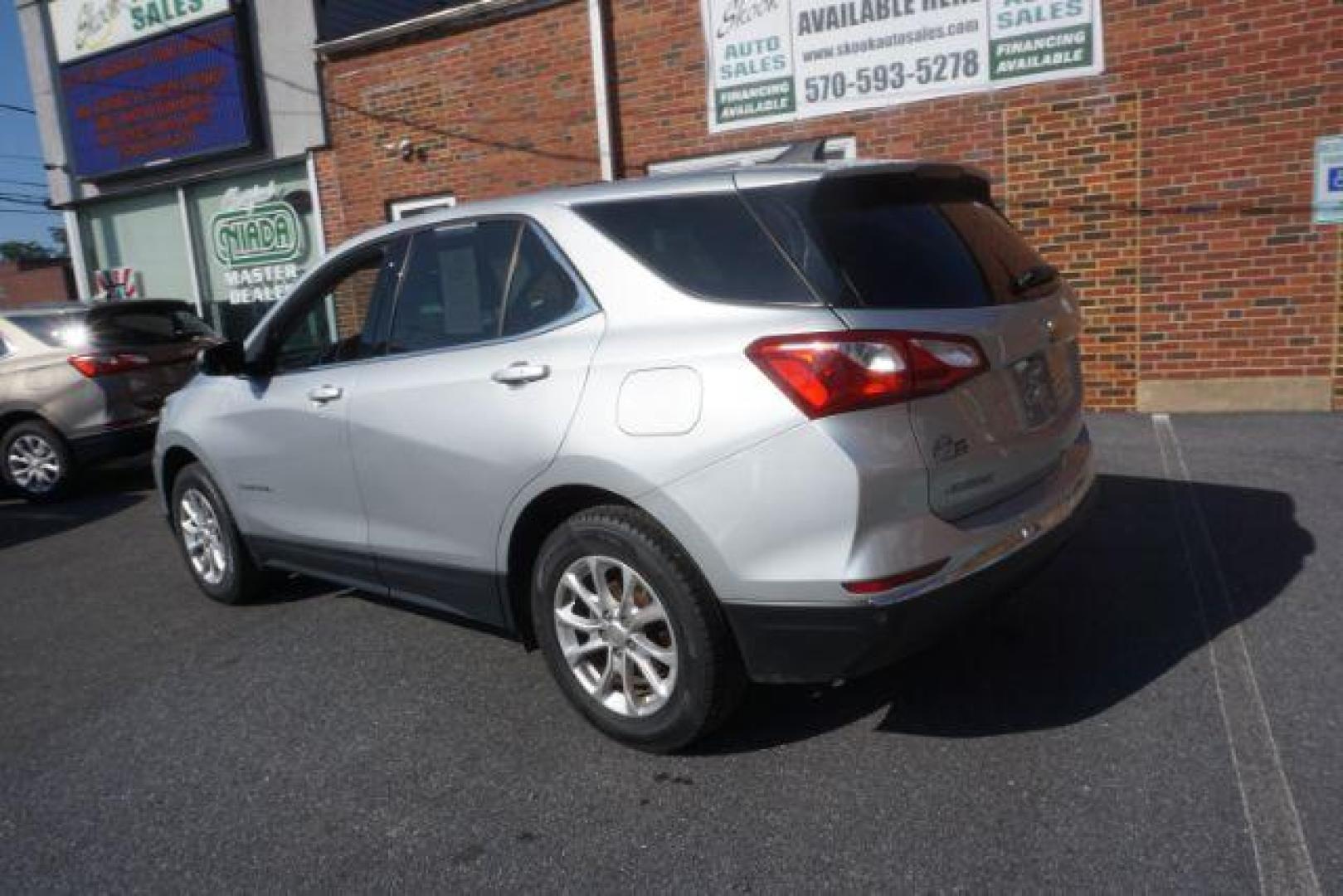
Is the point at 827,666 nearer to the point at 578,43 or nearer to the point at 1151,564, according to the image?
the point at 1151,564

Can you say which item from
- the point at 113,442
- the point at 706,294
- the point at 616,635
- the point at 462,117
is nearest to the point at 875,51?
the point at 462,117

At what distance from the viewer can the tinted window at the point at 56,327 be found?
782cm

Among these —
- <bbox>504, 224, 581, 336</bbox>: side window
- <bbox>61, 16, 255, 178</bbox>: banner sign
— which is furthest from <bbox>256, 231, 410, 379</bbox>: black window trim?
<bbox>61, 16, 255, 178</bbox>: banner sign

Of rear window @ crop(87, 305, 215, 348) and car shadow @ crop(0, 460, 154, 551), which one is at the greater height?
rear window @ crop(87, 305, 215, 348)

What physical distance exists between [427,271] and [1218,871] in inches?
120

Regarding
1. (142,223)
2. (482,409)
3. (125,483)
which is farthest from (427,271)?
(142,223)

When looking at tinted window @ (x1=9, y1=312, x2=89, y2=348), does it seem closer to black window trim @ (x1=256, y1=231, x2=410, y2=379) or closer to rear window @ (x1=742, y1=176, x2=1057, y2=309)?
black window trim @ (x1=256, y1=231, x2=410, y2=379)

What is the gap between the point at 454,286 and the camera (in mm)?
3600

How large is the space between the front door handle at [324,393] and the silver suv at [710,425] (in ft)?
0.05

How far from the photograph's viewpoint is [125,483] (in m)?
8.54

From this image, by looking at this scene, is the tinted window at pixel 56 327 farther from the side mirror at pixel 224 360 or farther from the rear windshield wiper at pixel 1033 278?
the rear windshield wiper at pixel 1033 278

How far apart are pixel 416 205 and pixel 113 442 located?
4262 mm

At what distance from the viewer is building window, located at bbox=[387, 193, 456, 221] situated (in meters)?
10.6

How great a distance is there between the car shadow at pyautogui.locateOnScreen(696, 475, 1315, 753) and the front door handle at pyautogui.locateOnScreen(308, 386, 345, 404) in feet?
6.25
